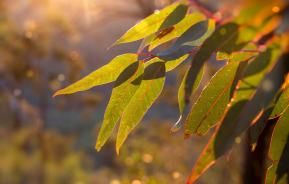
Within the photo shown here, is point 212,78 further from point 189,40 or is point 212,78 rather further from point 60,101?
point 60,101

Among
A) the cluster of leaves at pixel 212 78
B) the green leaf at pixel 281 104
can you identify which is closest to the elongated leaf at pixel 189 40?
the cluster of leaves at pixel 212 78

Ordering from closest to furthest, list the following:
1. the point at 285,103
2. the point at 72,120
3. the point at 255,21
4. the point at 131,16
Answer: the point at 255,21 < the point at 285,103 < the point at 131,16 < the point at 72,120

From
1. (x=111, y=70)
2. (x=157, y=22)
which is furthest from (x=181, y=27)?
(x=111, y=70)

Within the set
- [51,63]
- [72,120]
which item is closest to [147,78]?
[51,63]

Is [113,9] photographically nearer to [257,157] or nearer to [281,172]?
[257,157]

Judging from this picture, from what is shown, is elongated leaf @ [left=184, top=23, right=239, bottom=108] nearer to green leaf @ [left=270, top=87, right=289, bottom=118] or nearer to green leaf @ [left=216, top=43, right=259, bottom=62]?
green leaf @ [left=216, top=43, right=259, bottom=62]

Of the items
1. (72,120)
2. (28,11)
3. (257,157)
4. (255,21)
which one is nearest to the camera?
(255,21)

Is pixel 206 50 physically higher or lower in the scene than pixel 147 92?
higher
